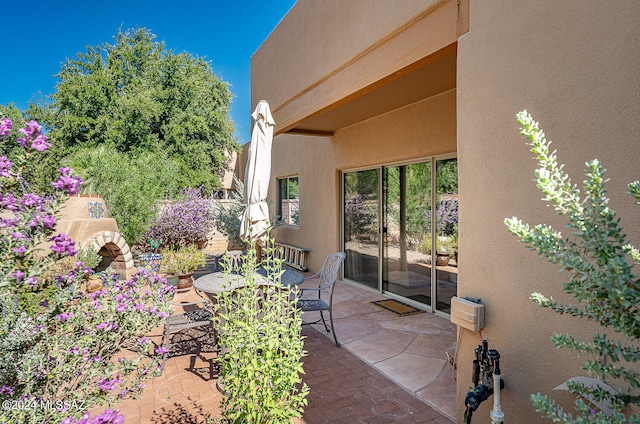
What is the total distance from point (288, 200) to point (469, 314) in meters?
8.28

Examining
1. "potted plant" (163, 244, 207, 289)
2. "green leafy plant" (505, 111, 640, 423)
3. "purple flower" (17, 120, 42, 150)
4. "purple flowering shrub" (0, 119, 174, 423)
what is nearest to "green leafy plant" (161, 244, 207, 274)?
"potted plant" (163, 244, 207, 289)

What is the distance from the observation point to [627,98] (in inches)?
71.7

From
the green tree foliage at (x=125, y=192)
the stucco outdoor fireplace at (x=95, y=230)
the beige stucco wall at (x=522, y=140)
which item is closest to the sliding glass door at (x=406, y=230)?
the beige stucco wall at (x=522, y=140)

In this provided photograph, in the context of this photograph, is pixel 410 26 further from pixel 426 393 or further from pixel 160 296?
pixel 426 393

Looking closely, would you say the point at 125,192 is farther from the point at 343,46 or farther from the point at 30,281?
the point at 30,281

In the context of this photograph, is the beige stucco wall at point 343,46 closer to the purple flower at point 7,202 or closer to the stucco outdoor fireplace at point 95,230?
the purple flower at point 7,202

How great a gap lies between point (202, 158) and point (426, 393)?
53.0ft

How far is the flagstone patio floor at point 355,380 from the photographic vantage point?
2938 mm

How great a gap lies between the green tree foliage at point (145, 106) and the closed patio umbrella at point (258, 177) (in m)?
11.8

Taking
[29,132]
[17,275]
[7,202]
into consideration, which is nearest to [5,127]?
[29,132]

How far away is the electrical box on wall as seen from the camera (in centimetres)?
249

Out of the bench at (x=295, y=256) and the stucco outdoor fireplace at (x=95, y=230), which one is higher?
the stucco outdoor fireplace at (x=95, y=230)

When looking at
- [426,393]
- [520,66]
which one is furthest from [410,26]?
[426,393]

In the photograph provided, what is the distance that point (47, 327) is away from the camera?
1.84 meters
